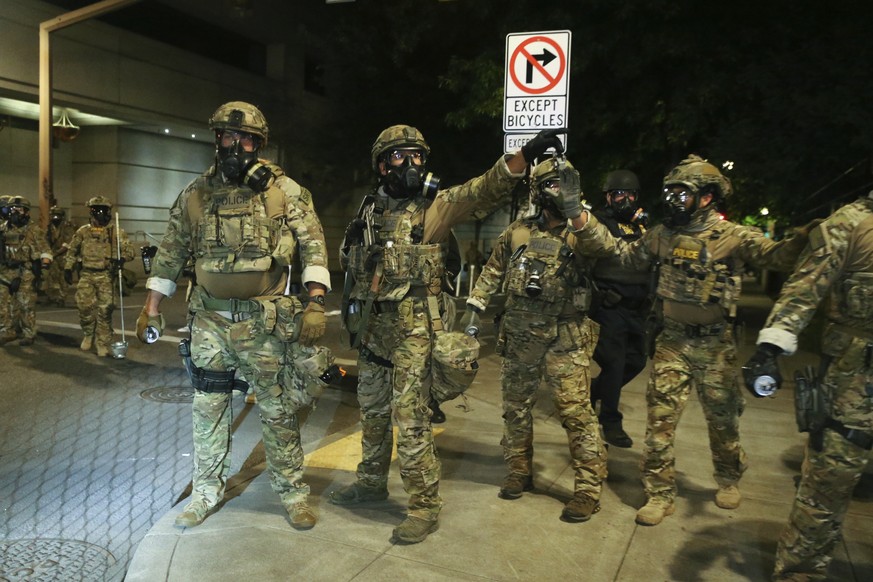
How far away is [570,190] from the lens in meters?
4.08

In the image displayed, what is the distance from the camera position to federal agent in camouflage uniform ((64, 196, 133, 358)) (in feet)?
32.2

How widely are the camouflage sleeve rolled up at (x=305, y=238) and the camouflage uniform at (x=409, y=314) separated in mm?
182

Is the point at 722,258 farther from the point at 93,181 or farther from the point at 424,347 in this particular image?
the point at 93,181

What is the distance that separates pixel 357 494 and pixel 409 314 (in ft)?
4.01

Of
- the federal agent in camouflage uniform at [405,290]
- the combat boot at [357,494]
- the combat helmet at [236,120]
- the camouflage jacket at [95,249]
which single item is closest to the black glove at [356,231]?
the federal agent in camouflage uniform at [405,290]

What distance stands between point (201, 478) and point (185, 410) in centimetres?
292

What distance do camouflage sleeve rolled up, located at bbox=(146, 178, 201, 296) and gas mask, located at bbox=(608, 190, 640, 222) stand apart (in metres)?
3.21

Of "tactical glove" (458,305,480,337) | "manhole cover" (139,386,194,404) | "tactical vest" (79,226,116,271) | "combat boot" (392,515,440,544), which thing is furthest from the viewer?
"tactical vest" (79,226,116,271)

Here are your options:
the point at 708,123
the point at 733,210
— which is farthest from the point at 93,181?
the point at 733,210

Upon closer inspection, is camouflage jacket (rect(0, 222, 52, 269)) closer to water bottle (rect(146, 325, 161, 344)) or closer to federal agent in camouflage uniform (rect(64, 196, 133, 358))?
federal agent in camouflage uniform (rect(64, 196, 133, 358))

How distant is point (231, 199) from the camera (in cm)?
423

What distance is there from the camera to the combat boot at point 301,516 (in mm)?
4102

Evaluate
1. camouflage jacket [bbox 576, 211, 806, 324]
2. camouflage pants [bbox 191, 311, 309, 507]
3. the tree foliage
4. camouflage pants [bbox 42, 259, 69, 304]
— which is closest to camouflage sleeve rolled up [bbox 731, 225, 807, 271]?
camouflage jacket [bbox 576, 211, 806, 324]

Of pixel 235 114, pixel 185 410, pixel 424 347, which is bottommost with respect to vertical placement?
pixel 185 410
